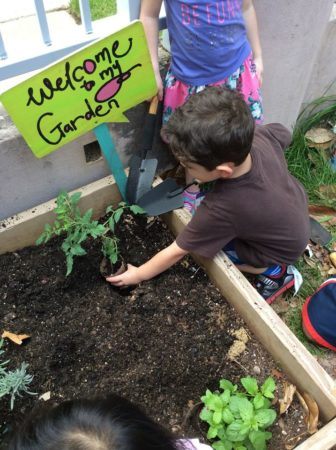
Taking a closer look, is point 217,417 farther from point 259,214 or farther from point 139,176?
point 139,176

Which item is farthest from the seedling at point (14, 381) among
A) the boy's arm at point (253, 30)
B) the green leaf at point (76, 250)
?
the boy's arm at point (253, 30)

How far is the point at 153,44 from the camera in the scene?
5.39 feet

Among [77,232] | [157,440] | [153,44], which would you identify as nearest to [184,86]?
[153,44]

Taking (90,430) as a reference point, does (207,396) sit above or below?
below

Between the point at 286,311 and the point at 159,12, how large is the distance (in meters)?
1.44

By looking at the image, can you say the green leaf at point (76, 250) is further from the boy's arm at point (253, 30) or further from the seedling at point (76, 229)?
the boy's arm at point (253, 30)

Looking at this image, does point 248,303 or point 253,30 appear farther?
point 253,30

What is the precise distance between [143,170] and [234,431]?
3.48 feet

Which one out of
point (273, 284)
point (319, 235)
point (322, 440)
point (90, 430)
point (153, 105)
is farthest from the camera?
point (319, 235)

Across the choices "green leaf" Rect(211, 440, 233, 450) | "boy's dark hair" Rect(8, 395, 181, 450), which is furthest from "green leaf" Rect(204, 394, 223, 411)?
"boy's dark hair" Rect(8, 395, 181, 450)

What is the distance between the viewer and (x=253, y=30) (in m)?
1.77

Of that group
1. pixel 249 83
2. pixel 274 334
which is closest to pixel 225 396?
pixel 274 334

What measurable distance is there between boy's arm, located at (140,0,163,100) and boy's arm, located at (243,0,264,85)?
1.19 feet

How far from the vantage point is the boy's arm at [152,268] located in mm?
1624
